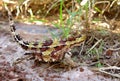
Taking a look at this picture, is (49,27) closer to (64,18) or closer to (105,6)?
(64,18)

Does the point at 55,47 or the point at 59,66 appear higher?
the point at 55,47

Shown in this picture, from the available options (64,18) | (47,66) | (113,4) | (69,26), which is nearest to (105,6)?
(113,4)

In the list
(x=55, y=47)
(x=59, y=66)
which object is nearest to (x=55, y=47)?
(x=55, y=47)

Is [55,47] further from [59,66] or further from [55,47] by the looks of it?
[59,66]

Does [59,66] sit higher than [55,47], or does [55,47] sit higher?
[55,47]

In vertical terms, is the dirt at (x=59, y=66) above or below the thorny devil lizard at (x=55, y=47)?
below

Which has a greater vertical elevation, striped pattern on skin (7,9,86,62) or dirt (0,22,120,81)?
A: striped pattern on skin (7,9,86,62)

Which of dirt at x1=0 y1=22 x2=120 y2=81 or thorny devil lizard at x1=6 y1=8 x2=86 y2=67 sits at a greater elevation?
thorny devil lizard at x1=6 y1=8 x2=86 y2=67

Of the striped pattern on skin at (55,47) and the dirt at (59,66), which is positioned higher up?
the striped pattern on skin at (55,47)
